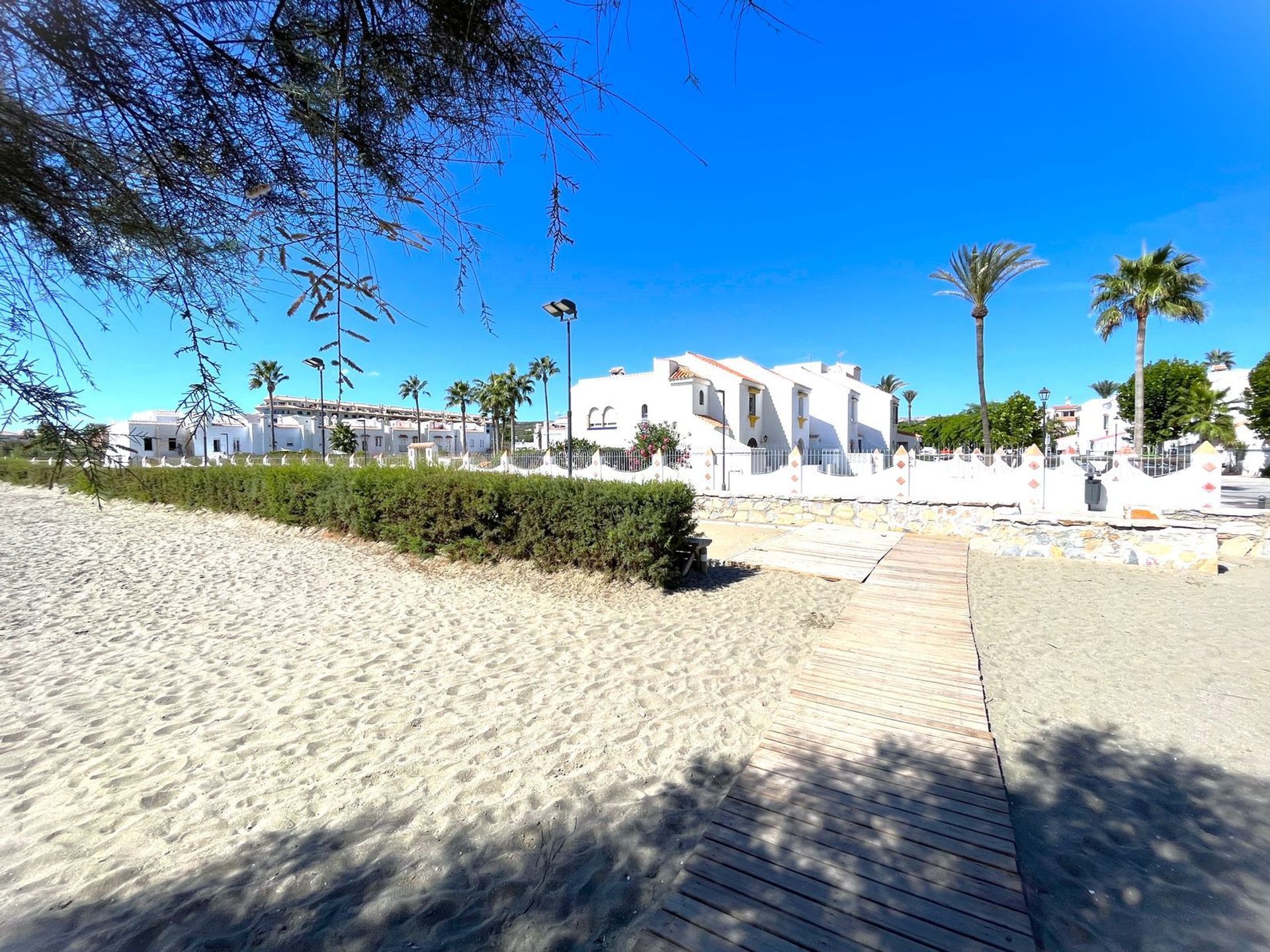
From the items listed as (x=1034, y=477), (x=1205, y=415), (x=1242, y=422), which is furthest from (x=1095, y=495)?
(x=1242, y=422)

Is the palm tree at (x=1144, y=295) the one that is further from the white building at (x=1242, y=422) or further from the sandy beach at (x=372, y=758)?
the sandy beach at (x=372, y=758)

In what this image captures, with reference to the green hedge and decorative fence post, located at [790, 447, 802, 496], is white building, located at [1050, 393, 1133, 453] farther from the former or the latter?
the green hedge

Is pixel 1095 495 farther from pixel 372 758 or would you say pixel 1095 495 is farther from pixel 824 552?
pixel 372 758

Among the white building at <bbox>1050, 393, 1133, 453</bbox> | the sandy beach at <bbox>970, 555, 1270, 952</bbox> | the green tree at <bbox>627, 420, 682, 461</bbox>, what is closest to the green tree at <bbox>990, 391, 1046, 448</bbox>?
the white building at <bbox>1050, 393, 1133, 453</bbox>

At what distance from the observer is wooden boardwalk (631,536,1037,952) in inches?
84.7

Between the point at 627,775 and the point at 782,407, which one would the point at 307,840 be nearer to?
the point at 627,775

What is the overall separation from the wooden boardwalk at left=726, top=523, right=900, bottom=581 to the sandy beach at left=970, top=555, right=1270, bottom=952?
2.05 metres

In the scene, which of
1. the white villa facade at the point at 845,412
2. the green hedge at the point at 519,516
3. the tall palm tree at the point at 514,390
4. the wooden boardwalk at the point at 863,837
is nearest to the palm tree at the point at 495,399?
the tall palm tree at the point at 514,390

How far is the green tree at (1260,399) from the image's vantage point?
30320 mm

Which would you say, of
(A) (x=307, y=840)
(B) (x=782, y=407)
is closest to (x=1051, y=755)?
(A) (x=307, y=840)

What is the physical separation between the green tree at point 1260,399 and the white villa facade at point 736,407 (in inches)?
759

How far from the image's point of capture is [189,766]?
3.49m

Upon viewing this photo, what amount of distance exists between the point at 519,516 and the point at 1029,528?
950cm

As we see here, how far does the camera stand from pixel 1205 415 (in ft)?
99.5
